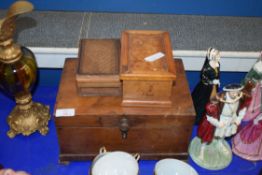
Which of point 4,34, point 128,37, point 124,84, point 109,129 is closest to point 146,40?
point 128,37

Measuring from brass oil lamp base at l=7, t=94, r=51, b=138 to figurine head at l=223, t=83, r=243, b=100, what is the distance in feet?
1.86

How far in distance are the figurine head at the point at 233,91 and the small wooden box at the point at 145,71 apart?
0.14 m

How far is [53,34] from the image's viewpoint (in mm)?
1141

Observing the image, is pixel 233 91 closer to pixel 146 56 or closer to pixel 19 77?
pixel 146 56

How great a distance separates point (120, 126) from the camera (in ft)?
2.88

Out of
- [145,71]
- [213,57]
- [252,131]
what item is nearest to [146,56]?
[145,71]

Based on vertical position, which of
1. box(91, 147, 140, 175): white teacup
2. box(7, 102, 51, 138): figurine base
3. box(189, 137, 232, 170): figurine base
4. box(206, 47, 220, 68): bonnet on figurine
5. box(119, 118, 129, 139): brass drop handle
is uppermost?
box(206, 47, 220, 68): bonnet on figurine

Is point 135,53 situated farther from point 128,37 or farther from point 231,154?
point 231,154

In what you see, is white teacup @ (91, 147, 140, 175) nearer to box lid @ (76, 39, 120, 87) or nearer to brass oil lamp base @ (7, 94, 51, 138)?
box lid @ (76, 39, 120, 87)

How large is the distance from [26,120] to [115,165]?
37cm

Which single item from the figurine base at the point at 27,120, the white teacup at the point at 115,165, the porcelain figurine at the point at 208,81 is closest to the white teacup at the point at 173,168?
the white teacup at the point at 115,165

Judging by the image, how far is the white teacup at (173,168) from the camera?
848mm

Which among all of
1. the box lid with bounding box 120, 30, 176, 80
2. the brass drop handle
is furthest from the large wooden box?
the box lid with bounding box 120, 30, 176, 80

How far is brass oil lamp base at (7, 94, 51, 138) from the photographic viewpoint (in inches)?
39.4
